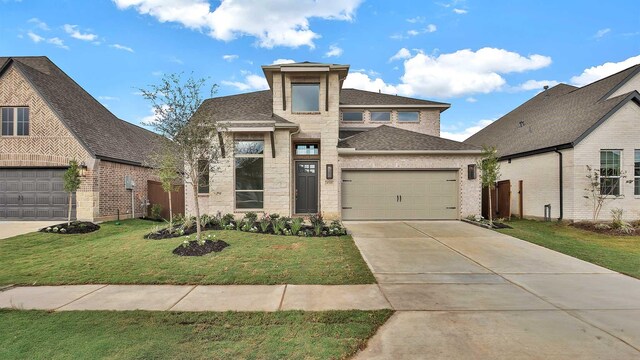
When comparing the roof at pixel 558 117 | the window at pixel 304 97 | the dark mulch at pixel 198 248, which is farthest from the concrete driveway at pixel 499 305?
the roof at pixel 558 117

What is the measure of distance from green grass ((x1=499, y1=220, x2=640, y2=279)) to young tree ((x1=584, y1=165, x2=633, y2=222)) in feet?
4.96

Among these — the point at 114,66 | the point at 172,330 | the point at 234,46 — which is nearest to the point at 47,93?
the point at 114,66

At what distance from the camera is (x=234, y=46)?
17.0 metres

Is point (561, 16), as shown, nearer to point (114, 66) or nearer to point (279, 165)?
point (279, 165)

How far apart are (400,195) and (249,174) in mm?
6469

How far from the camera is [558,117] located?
1576cm

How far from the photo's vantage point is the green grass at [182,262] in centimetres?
585

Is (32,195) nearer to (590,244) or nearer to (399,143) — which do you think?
(399,143)

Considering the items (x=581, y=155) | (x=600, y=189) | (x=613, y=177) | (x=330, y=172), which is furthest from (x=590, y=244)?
(x=330, y=172)

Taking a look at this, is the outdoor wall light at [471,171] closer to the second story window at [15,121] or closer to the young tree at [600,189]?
the young tree at [600,189]

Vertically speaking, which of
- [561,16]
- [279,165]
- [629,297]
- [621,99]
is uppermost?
[561,16]

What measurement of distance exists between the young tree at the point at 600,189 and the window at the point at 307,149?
36.9 feet

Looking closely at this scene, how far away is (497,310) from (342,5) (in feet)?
43.2

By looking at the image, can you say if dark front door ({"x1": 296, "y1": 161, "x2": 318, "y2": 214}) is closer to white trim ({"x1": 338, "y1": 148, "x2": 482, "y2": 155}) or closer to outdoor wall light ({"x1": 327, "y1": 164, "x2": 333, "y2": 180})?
outdoor wall light ({"x1": 327, "y1": 164, "x2": 333, "y2": 180})
